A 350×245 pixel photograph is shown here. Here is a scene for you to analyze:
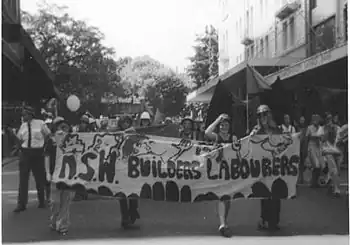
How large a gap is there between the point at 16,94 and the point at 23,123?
2.42 ft

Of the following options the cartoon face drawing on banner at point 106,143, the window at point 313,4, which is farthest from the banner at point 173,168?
the window at point 313,4

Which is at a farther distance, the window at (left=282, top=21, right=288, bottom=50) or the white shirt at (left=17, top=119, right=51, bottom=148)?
the window at (left=282, top=21, right=288, bottom=50)

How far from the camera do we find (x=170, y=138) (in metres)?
6.88

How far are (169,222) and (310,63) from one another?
353 centimetres

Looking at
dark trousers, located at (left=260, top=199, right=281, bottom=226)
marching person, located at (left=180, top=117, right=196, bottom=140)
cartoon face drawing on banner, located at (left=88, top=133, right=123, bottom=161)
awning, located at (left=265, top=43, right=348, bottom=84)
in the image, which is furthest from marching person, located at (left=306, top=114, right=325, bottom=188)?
cartoon face drawing on banner, located at (left=88, top=133, right=123, bottom=161)

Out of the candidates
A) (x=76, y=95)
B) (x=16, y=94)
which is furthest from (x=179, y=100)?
(x=16, y=94)

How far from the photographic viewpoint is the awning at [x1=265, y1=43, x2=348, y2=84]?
7.45 meters

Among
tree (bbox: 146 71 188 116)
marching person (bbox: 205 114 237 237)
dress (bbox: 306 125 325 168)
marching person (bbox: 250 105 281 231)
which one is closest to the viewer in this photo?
marching person (bbox: 205 114 237 237)

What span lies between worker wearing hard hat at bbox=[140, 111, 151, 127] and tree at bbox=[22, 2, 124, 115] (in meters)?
0.46

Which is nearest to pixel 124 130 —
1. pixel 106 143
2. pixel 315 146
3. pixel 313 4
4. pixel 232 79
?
pixel 106 143

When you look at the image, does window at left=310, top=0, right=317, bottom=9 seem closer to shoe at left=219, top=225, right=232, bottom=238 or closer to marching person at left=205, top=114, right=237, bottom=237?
marching person at left=205, top=114, right=237, bottom=237

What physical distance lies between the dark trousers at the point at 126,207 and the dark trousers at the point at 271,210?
1521 mm

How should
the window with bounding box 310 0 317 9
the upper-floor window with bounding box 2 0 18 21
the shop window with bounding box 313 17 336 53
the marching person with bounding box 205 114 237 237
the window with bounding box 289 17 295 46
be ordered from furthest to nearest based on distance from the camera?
the shop window with bounding box 313 17 336 53
the window with bounding box 289 17 295 46
the window with bounding box 310 0 317 9
the marching person with bounding box 205 114 237 237
the upper-floor window with bounding box 2 0 18 21

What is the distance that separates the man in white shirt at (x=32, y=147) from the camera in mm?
7156
